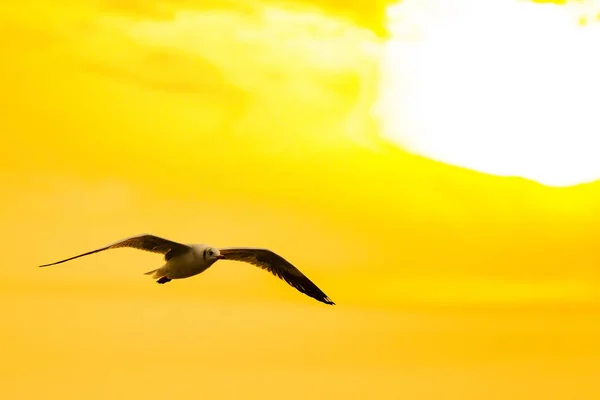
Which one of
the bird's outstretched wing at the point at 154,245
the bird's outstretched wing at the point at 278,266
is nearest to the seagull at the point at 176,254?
the bird's outstretched wing at the point at 154,245

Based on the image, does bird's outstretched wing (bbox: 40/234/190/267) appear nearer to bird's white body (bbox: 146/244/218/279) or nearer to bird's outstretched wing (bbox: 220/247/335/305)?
bird's white body (bbox: 146/244/218/279)

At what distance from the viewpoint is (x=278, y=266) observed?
814 inches

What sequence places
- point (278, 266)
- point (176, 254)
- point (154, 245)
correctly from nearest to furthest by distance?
point (154, 245), point (176, 254), point (278, 266)

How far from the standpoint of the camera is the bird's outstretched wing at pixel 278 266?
65.9 feet

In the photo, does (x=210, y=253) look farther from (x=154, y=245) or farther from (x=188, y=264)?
(x=154, y=245)

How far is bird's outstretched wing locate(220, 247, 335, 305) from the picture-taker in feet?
65.9

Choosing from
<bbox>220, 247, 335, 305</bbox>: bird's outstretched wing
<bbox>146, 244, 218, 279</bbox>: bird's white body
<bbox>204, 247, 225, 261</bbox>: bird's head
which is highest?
<bbox>220, 247, 335, 305</bbox>: bird's outstretched wing

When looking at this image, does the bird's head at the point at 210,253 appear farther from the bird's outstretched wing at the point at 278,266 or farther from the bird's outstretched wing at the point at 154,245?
the bird's outstretched wing at the point at 278,266

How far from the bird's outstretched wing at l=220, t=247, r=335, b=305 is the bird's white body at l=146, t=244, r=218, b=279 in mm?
1728

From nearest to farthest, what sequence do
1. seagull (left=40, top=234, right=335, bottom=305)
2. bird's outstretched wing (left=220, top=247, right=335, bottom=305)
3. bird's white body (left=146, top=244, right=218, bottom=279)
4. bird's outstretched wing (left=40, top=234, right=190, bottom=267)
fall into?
bird's outstretched wing (left=40, top=234, right=190, bottom=267)
seagull (left=40, top=234, right=335, bottom=305)
bird's white body (left=146, top=244, right=218, bottom=279)
bird's outstretched wing (left=220, top=247, right=335, bottom=305)

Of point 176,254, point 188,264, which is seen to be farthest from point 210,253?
point 176,254

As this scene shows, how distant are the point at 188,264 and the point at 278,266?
3666 millimetres

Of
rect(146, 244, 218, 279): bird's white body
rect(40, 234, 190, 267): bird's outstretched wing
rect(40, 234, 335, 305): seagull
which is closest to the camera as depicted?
rect(40, 234, 190, 267): bird's outstretched wing

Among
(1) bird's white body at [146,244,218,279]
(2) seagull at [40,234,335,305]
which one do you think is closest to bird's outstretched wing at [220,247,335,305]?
(2) seagull at [40,234,335,305]
